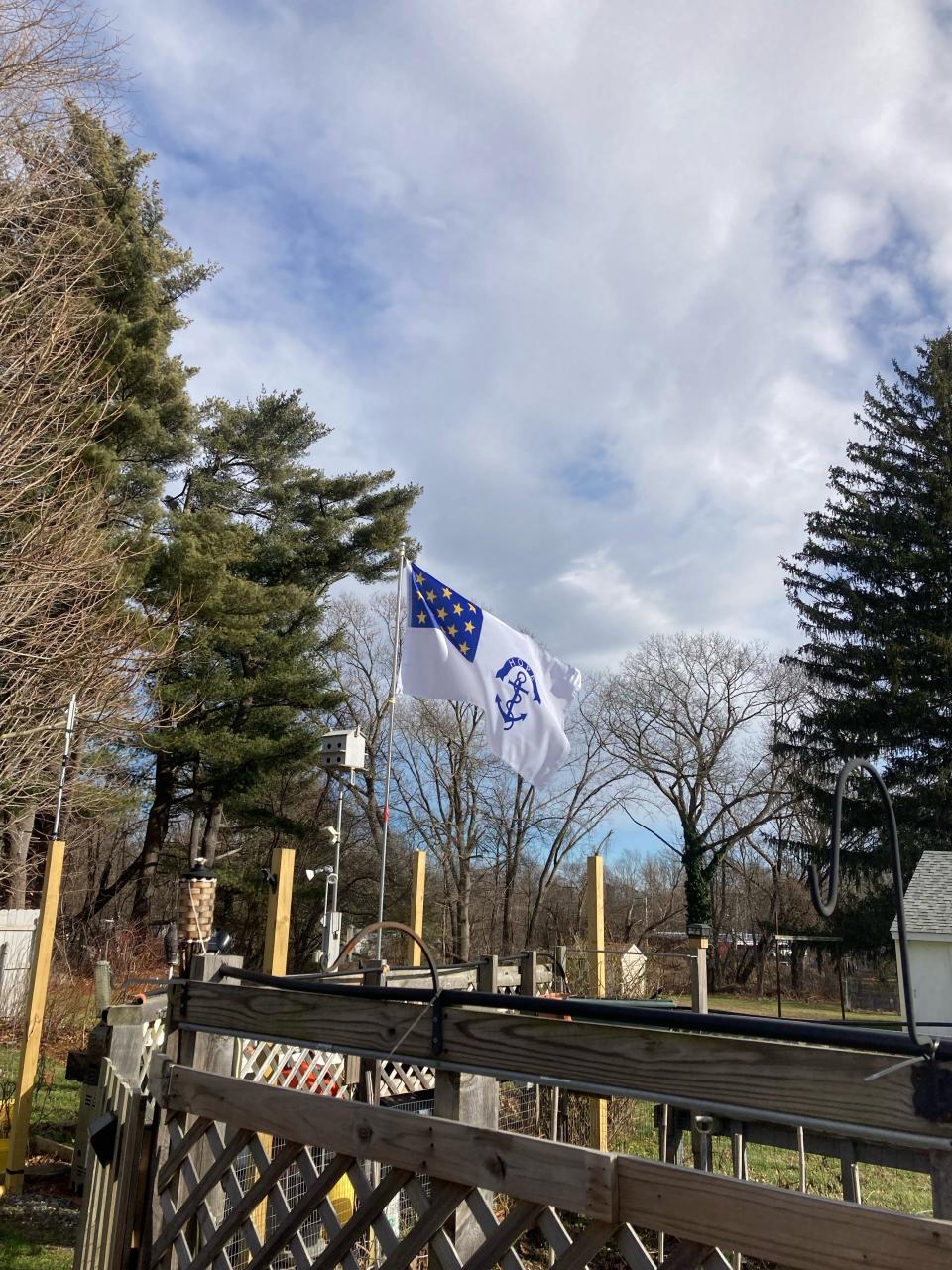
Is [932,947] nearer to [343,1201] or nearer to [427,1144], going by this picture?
[343,1201]

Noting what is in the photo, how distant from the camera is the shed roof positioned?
2102cm

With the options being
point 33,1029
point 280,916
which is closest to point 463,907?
point 280,916

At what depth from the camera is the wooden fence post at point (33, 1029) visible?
588cm

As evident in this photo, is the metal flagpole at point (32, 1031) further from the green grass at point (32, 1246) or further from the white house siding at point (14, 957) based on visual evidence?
the white house siding at point (14, 957)

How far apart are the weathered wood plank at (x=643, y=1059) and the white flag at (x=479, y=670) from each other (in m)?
7.25

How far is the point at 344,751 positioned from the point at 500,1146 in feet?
30.5

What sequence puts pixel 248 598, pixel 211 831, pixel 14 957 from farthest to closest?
pixel 211 831, pixel 248 598, pixel 14 957

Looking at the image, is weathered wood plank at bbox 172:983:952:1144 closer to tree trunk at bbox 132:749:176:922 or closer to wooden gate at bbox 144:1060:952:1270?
wooden gate at bbox 144:1060:952:1270

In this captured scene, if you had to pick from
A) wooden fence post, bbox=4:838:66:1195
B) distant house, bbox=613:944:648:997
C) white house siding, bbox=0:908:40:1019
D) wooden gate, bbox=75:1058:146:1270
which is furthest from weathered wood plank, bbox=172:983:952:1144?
white house siding, bbox=0:908:40:1019

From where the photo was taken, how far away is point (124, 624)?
12984mm

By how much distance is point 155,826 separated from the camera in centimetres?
1967

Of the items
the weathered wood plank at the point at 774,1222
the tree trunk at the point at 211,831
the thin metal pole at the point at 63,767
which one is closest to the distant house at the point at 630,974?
the thin metal pole at the point at 63,767

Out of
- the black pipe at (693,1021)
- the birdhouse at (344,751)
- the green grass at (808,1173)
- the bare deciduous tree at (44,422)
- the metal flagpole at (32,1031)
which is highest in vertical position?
the bare deciduous tree at (44,422)

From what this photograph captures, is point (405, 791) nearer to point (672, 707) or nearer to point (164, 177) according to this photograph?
point (672, 707)
